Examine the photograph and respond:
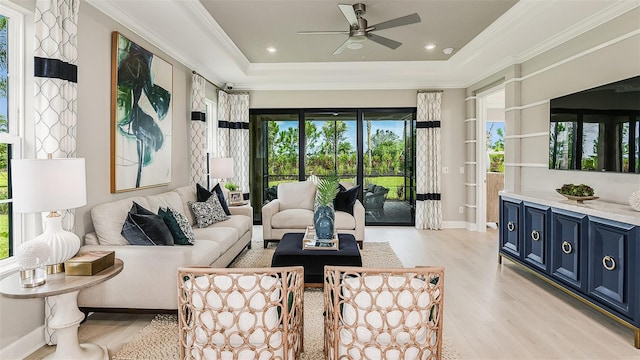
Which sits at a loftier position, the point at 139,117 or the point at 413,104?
the point at 413,104

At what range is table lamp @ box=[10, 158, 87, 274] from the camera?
75.8 inches

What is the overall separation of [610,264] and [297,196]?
3.85 metres

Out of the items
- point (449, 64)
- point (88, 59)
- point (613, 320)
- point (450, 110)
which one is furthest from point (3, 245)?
point (450, 110)

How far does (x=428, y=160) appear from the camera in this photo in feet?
21.3

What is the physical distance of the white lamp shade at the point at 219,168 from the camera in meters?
5.27

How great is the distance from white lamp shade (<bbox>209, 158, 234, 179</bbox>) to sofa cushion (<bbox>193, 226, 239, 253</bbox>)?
4.22 ft

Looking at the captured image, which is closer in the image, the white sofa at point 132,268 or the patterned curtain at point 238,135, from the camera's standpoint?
the white sofa at point 132,268

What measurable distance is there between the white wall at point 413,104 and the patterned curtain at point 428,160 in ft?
0.72

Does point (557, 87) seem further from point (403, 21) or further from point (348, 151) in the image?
point (348, 151)

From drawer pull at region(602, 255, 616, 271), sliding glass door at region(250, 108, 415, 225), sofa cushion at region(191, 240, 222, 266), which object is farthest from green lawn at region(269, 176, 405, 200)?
drawer pull at region(602, 255, 616, 271)

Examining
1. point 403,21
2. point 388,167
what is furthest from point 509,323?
point 388,167

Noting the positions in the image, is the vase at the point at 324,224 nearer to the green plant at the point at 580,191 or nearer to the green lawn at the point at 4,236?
the green plant at the point at 580,191

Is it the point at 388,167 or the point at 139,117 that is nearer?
the point at 139,117

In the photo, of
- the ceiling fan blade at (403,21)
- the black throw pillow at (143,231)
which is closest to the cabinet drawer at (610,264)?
the ceiling fan blade at (403,21)
